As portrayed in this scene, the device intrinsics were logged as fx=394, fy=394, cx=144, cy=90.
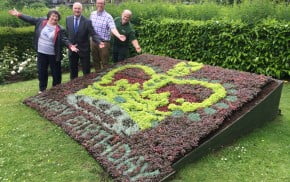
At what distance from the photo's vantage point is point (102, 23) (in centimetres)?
873

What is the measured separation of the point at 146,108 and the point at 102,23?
333cm

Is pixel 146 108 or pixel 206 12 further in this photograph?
pixel 206 12

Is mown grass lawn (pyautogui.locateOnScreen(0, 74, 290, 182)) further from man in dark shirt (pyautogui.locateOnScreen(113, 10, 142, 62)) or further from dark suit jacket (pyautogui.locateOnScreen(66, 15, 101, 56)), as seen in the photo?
man in dark shirt (pyautogui.locateOnScreen(113, 10, 142, 62))

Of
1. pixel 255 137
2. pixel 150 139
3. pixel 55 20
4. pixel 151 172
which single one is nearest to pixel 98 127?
pixel 150 139

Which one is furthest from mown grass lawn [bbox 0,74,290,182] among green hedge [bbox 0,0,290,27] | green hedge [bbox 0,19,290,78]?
green hedge [bbox 0,0,290,27]

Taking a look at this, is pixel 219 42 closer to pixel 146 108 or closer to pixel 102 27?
pixel 102 27

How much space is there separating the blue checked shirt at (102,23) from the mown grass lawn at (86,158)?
2.78m

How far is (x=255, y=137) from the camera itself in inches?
235

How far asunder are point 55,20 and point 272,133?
181 inches

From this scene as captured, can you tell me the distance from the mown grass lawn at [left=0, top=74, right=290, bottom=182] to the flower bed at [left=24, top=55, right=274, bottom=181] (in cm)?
20

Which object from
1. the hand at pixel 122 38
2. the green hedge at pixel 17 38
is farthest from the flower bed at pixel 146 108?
the green hedge at pixel 17 38

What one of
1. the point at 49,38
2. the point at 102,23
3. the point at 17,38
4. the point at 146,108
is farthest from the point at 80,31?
the point at 17,38

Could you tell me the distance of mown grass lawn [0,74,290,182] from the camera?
16.1 ft

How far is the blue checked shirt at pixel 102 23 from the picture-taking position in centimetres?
868
